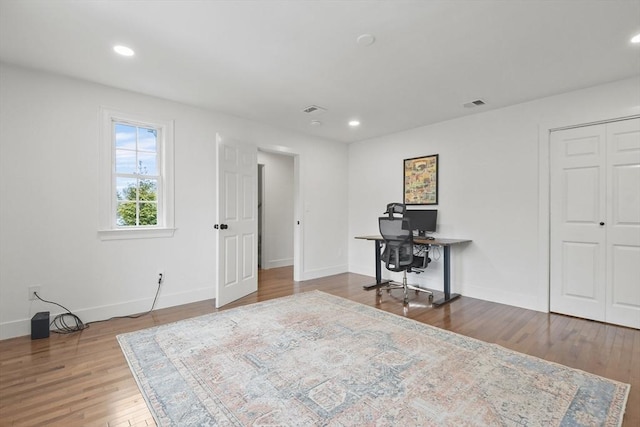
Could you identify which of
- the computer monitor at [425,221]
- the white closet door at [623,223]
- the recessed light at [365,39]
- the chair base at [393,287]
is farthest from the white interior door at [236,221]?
the white closet door at [623,223]

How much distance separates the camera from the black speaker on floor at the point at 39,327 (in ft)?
9.04

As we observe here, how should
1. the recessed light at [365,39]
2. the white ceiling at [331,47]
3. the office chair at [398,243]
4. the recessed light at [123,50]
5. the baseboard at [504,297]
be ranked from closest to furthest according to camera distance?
the white ceiling at [331,47] < the recessed light at [365,39] < the recessed light at [123,50] < the baseboard at [504,297] < the office chair at [398,243]

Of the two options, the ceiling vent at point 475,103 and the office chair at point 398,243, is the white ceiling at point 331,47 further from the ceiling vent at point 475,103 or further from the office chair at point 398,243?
the office chair at point 398,243

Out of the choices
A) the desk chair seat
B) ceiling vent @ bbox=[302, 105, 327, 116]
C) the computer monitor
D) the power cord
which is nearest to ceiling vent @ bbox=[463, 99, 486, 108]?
the computer monitor

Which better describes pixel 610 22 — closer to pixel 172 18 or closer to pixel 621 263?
pixel 621 263

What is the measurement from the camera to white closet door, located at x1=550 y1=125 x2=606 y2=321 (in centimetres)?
326

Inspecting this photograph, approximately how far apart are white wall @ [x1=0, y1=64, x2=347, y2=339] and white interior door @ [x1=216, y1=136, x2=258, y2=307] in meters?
0.34

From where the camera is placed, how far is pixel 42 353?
250 centimetres

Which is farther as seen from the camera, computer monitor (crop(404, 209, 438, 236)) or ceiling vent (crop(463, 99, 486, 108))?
computer monitor (crop(404, 209, 438, 236))

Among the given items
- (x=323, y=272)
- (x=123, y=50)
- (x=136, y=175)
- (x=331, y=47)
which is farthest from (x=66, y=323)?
(x=331, y=47)

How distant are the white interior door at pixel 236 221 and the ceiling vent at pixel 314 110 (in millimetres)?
940

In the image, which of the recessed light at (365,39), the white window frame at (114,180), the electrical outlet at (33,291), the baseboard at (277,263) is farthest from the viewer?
the baseboard at (277,263)

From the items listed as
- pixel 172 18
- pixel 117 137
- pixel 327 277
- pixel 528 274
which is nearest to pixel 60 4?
pixel 172 18

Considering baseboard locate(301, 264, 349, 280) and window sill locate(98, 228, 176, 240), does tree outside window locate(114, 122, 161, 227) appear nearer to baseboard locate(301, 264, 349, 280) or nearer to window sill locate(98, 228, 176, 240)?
window sill locate(98, 228, 176, 240)
